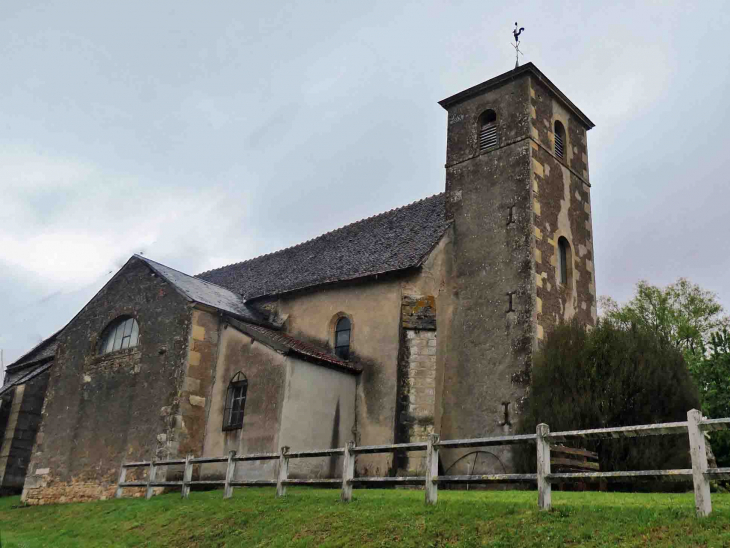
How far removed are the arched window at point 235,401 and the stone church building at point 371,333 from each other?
0.06 m

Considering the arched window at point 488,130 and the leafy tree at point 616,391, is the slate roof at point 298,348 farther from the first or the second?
the arched window at point 488,130

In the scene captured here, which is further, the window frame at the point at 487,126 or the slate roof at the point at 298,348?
the window frame at the point at 487,126

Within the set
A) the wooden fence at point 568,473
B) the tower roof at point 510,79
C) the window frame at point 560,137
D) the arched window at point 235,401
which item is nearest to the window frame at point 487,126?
the tower roof at point 510,79

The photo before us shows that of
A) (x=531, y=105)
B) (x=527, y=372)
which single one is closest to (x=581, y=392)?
(x=527, y=372)

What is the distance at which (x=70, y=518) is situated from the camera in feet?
54.8

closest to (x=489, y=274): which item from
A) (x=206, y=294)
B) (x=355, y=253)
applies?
(x=355, y=253)

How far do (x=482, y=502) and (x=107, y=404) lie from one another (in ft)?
49.0

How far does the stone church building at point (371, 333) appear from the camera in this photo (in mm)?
18906

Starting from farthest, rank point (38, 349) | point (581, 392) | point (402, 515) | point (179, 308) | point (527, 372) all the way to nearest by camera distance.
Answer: point (38, 349), point (179, 308), point (527, 372), point (581, 392), point (402, 515)

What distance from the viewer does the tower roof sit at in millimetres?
21812

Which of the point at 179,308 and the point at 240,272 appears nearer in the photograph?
the point at 179,308

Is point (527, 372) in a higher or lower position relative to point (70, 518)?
higher

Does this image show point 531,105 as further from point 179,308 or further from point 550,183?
point 179,308

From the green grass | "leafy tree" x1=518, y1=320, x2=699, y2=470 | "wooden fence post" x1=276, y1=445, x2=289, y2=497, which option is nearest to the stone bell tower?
"leafy tree" x1=518, y1=320, x2=699, y2=470
